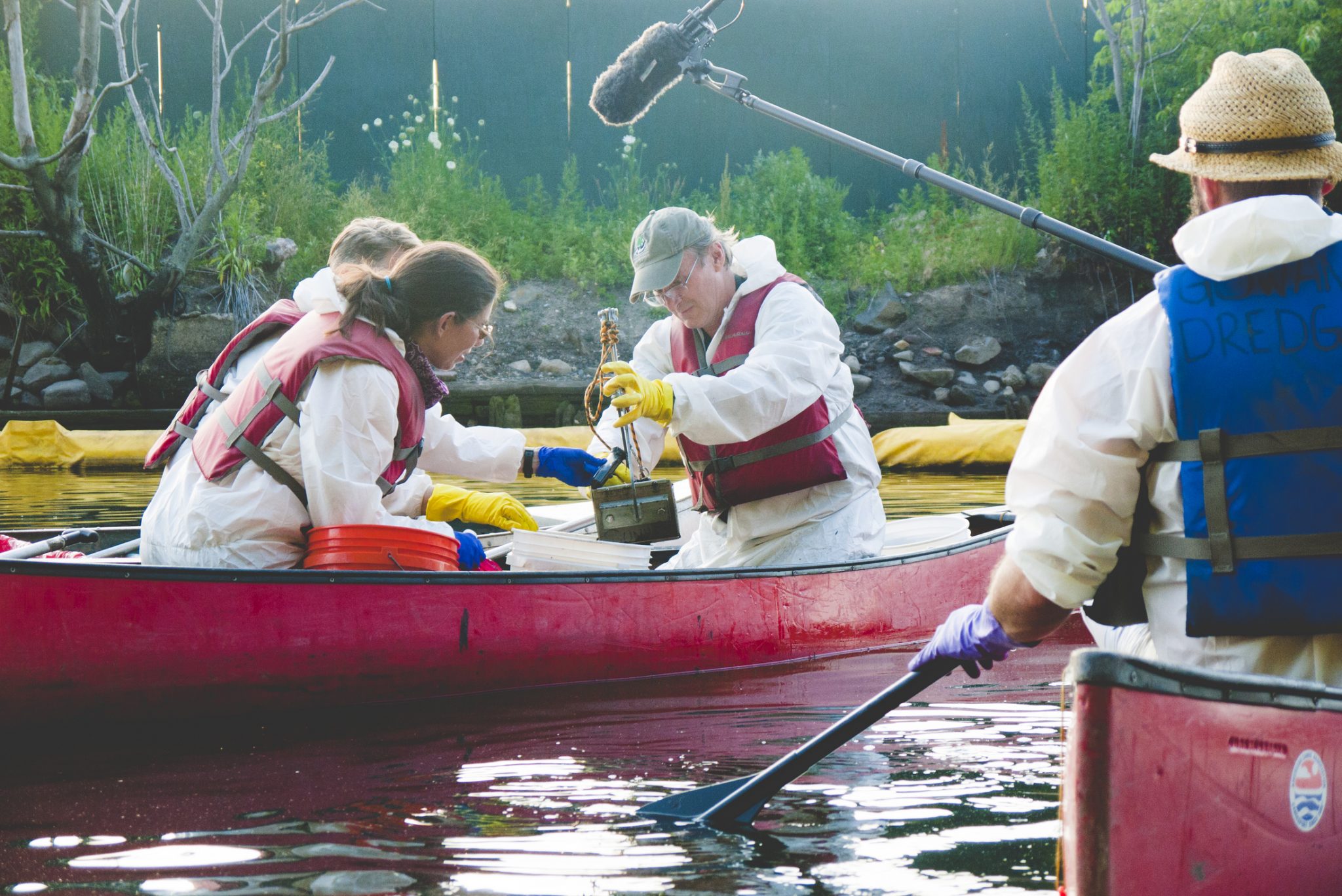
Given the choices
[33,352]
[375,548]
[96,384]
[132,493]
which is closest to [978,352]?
[132,493]

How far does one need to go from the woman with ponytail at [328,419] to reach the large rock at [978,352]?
9.39m

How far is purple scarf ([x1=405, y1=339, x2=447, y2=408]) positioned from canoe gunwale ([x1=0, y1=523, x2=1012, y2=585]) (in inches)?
19.6

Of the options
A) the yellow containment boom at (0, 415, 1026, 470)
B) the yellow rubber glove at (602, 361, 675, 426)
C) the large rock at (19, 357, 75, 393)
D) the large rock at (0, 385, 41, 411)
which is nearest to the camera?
the yellow rubber glove at (602, 361, 675, 426)

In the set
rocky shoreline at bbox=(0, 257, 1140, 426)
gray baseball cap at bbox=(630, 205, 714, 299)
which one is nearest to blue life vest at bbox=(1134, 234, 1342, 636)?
gray baseball cap at bbox=(630, 205, 714, 299)

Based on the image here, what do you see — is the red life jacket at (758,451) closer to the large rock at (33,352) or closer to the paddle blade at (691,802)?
the paddle blade at (691,802)

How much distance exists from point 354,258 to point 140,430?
771 centimetres

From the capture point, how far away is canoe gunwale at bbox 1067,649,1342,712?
159 centimetres

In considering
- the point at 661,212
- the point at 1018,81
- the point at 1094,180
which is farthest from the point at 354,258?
the point at 1018,81

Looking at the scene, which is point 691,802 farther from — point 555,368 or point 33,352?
point 33,352

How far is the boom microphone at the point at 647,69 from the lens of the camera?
5.00m

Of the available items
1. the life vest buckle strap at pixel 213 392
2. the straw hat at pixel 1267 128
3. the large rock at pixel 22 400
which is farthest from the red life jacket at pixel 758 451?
the large rock at pixel 22 400

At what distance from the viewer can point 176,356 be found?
38.4 ft

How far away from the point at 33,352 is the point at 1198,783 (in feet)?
39.2

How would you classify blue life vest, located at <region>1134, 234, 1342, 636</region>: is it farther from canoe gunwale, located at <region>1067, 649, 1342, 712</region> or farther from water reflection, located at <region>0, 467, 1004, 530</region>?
water reflection, located at <region>0, 467, 1004, 530</region>
